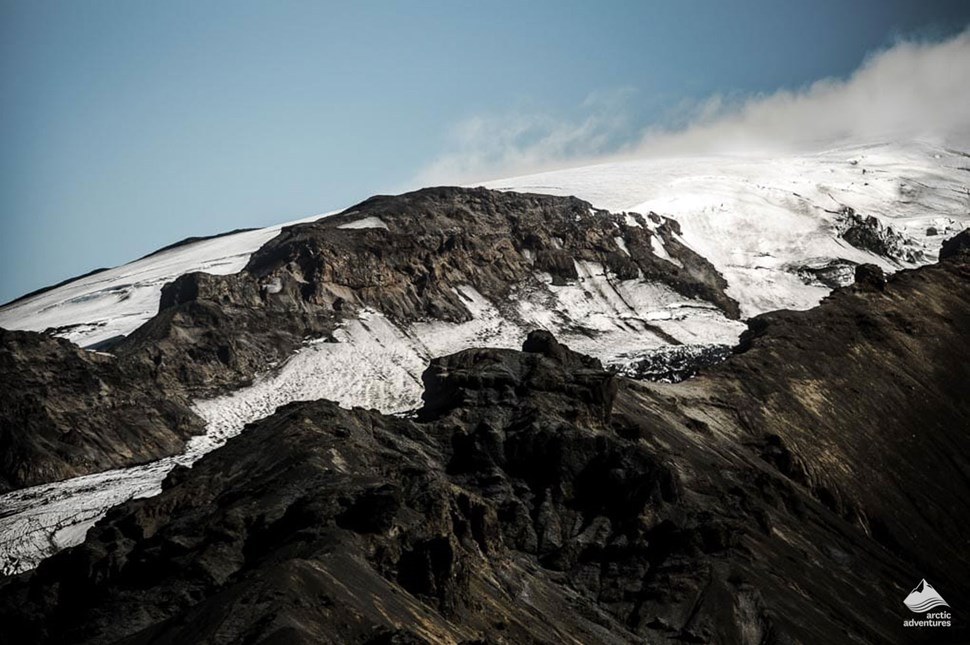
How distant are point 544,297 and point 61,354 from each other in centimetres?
6121

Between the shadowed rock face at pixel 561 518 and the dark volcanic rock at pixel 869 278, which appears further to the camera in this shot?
the dark volcanic rock at pixel 869 278

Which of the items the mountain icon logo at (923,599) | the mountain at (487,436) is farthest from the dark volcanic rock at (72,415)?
the mountain icon logo at (923,599)

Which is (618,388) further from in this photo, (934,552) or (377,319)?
(377,319)

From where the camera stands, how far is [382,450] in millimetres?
81062

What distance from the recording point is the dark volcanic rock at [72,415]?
11925 cm

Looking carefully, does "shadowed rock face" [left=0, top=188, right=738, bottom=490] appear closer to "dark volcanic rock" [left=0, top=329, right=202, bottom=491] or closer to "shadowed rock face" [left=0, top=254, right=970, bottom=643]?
"dark volcanic rock" [left=0, top=329, right=202, bottom=491]

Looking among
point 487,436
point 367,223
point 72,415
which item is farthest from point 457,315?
point 487,436

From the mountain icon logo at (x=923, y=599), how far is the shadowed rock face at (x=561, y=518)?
4.99 feet

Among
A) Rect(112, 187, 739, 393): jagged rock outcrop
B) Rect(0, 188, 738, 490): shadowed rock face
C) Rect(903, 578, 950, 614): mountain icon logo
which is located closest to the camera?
Rect(903, 578, 950, 614): mountain icon logo

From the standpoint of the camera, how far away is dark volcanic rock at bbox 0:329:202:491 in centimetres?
11925

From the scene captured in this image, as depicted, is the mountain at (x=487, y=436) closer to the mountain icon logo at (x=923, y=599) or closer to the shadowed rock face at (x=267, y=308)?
the shadowed rock face at (x=267, y=308)

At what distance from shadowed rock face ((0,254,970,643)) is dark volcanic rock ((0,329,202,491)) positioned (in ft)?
116

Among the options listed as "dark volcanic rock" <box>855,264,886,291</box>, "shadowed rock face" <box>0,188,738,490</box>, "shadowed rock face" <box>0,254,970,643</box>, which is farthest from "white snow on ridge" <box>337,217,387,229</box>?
"shadowed rock face" <box>0,254,970,643</box>

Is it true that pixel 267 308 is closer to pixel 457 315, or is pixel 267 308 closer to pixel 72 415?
pixel 457 315
